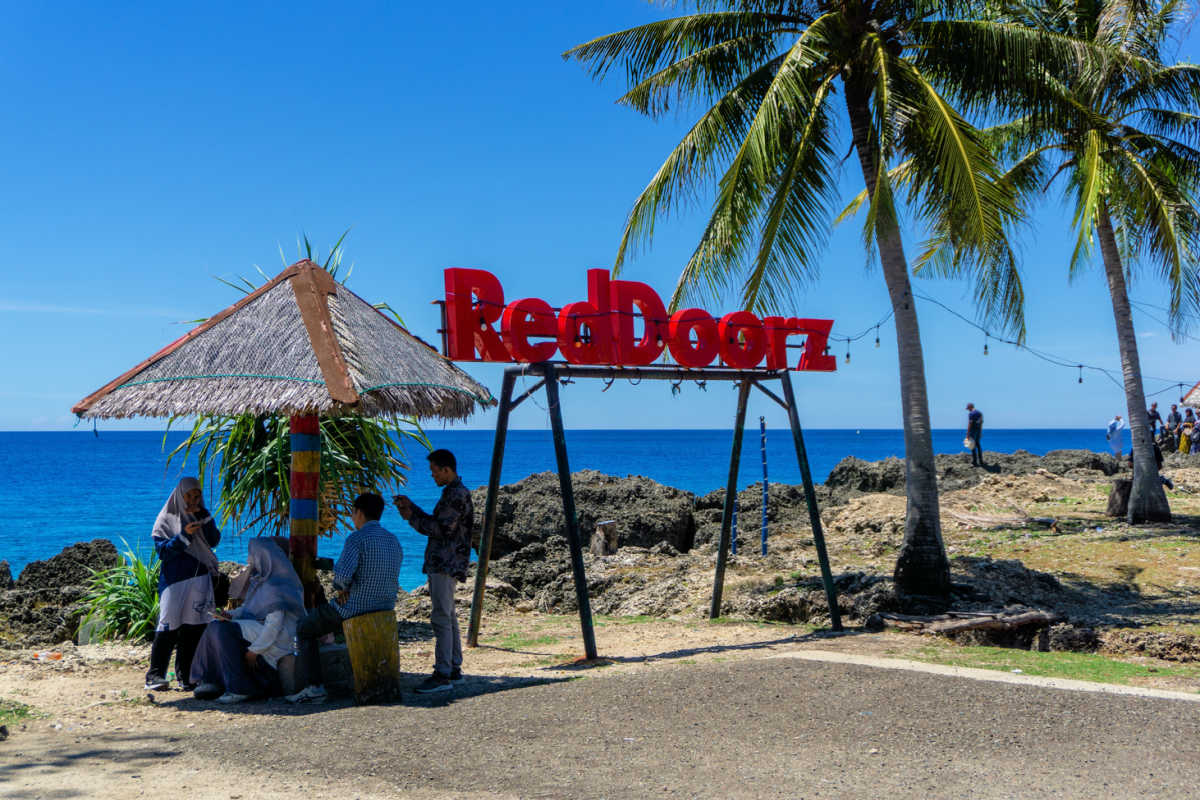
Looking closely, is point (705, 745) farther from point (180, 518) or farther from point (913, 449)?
point (913, 449)

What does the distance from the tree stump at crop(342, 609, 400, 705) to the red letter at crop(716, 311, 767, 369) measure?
473 centimetres

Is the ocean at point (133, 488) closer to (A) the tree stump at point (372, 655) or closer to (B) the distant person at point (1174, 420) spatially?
(A) the tree stump at point (372, 655)

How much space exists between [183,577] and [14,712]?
1.40 meters

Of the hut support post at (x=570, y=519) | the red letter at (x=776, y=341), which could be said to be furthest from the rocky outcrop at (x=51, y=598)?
the red letter at (x=776, y=341)

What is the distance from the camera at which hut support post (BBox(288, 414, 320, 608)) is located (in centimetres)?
795

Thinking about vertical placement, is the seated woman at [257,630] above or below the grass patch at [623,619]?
above

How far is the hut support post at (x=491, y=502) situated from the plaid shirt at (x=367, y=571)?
1924 millimetres

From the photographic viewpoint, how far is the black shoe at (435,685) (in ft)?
25.2

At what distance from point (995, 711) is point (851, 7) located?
8.36 m

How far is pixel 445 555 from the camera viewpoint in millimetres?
7922

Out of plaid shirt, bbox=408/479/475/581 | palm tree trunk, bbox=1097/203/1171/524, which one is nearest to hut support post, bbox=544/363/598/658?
plaid shirt, bbox=408/479/475/581

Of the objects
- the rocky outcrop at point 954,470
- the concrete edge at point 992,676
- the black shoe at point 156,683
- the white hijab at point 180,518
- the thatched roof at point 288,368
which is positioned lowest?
the concrete edge at point 992,676

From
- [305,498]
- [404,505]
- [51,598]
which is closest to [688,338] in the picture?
[404,505]

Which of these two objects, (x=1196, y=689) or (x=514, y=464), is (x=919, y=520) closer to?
(x=1196, y=689)
